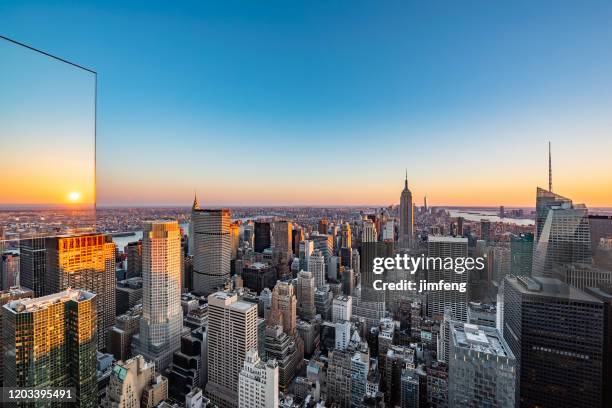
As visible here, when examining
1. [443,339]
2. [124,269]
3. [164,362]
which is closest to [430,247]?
[443,339]

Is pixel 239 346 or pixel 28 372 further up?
pixel 28 372

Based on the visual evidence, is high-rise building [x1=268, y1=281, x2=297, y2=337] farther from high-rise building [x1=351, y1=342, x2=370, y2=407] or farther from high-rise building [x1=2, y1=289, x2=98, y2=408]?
high-rise building [x1=2, y1=289, x2=98, y2=408]

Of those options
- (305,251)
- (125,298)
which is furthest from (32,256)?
(305,251)

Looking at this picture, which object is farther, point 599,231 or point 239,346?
point 239,346

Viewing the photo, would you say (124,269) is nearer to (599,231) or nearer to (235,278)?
(235,278)

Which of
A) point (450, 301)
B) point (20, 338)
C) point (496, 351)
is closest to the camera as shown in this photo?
point (20, 338)

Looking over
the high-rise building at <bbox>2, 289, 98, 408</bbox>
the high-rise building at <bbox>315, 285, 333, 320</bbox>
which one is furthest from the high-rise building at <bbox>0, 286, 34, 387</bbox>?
the high-rise building at <bbox>315, 285, 333, 320</bbox>
